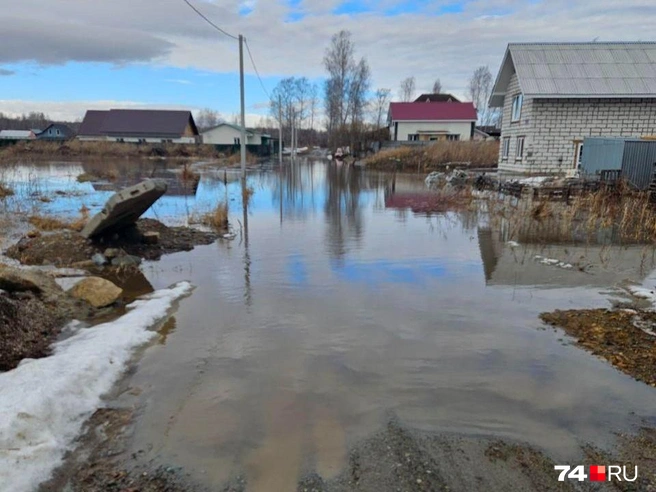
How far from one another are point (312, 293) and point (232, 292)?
1.18 m

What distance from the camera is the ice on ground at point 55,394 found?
9.33 ft

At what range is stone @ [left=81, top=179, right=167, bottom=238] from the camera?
7.81 metres

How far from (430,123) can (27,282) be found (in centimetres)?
5061

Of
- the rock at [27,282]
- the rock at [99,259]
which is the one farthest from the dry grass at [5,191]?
the rock at [27,282]

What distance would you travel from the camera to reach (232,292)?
6598mm

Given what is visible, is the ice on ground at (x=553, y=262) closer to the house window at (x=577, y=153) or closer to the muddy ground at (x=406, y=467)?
the muddy ground at (x=406, y=467)

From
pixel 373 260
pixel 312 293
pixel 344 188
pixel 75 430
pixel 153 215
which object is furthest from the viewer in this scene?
pixel 344 188

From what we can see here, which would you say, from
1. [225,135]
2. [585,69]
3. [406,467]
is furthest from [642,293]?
[225,135]

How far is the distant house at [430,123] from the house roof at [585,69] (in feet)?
87.6

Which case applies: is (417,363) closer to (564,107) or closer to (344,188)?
(344,188)

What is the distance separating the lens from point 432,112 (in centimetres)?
5212

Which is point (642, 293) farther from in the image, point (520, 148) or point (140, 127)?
point (140, 127)

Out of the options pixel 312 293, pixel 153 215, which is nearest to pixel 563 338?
pixel 312 293

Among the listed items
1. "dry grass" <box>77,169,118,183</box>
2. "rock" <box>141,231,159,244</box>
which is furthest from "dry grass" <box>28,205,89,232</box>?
"dry grass" <box>77,169,118,183</box>
